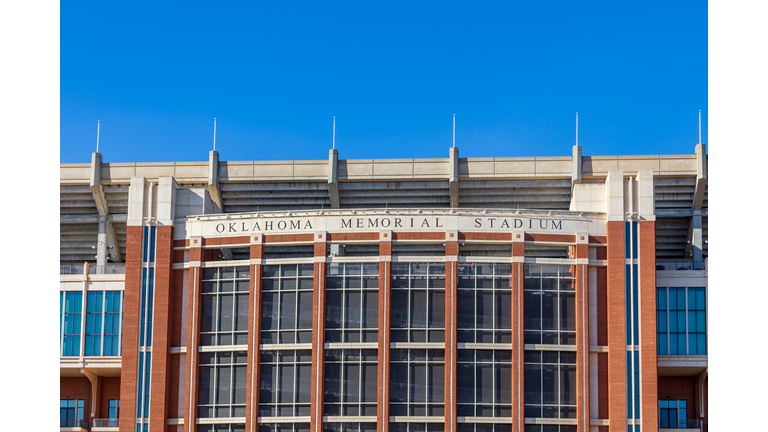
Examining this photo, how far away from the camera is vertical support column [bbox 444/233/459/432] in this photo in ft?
243

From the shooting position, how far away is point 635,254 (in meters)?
77.4

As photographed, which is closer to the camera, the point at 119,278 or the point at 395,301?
the point at 395,301

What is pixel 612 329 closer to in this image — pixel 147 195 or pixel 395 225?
pixel 395 225

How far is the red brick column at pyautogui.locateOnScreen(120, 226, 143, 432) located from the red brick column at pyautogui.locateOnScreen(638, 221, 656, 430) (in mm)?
36357

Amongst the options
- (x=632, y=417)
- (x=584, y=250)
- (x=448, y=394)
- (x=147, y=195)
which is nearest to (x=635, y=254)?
(x=584, y=250)

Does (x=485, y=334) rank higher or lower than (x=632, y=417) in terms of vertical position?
higher

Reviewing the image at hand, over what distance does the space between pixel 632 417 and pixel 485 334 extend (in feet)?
38.5

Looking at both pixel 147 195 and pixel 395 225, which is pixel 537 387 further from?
pixel 147 195

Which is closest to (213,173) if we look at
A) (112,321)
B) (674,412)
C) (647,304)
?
(112,321)

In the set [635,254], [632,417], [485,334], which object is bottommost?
[632,417]

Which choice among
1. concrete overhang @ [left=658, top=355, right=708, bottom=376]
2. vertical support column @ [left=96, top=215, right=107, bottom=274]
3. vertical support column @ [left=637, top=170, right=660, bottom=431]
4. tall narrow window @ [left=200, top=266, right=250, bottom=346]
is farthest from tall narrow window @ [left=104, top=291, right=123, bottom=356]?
concrete overhang @ [left=658, top=355, right=708, bottom=376]

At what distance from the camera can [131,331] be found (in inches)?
3063

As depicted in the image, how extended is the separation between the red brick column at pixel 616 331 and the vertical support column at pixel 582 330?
1.65 meters

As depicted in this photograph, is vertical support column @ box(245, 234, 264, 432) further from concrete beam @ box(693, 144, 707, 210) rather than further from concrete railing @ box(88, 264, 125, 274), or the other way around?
concrete beam @ box(693, 144, 707, 210)
